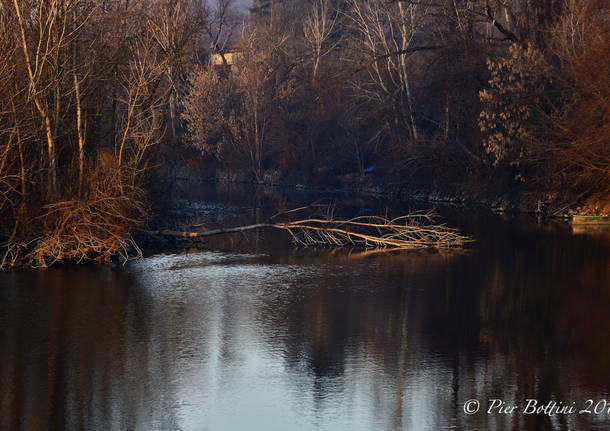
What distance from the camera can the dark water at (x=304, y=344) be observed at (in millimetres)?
8516

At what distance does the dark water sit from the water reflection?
0.11 feet

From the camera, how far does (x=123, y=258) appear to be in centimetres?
1934

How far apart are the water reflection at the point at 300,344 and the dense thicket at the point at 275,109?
2.59 m

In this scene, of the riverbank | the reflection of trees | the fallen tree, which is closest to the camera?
the reflection of trees

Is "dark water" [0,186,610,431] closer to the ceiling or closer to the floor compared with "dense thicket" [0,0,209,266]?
closer to the floor

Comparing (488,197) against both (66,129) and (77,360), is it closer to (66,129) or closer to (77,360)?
(66,129)

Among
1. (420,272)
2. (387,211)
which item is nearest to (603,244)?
(420,272)

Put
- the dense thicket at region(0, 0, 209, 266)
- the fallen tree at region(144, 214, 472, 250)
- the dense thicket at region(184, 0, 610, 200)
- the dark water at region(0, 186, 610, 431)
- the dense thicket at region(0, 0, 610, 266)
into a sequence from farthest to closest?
1. the dense thicket at region(184, 0, 610, 200)
2. the fallen tree at region(144, 214, 472, 250)
3. the dense thicket at region(0, 0, 610, 266)
4. the dense thicket at region(0, 0, 209, 266)
5. the dark water at region(0, 186, 610, 431)

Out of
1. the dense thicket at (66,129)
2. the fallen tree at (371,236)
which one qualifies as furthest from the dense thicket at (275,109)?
the fallen tree at (371,236)

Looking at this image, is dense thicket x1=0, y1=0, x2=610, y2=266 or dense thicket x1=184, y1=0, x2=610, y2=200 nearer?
dense thicket x1=0, y1=0, x2=610, y2=266

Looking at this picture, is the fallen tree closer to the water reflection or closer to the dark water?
the dark water

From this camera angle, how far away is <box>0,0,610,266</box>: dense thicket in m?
19.0

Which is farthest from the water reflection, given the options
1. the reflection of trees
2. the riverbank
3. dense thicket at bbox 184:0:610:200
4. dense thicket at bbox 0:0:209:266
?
dense thicket at bbox 184:0:610:200

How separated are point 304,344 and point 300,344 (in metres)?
0.06
